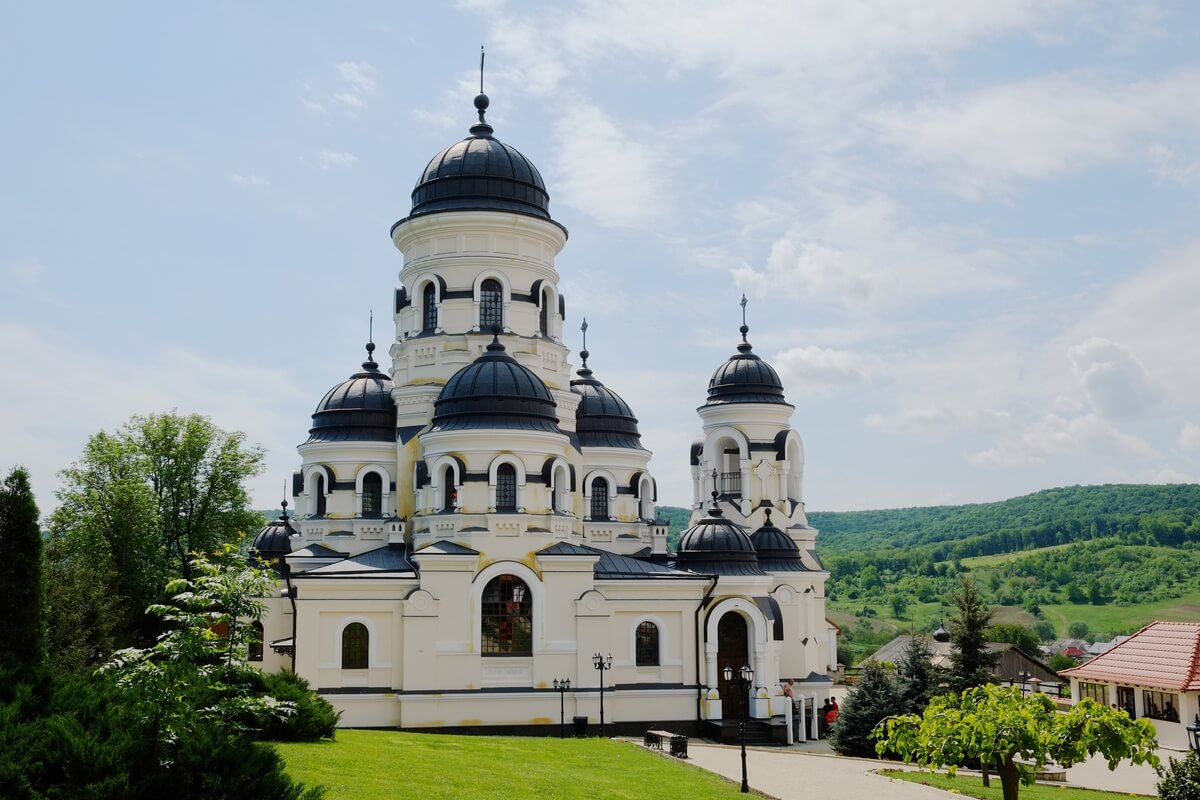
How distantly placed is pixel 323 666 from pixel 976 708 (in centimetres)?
1852

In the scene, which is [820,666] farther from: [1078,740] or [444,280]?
[1078,740]

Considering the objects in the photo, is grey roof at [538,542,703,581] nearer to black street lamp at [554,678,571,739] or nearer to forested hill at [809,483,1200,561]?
black street lamp at [554,678,571,739]

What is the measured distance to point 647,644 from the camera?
1240 inches

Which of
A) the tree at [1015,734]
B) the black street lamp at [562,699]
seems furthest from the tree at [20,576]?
the black street lamp at [562,699]

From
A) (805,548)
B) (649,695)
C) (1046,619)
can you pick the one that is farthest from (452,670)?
(1046,619)

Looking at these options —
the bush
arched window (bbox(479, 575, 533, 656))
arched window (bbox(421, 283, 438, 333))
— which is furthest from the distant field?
the bush

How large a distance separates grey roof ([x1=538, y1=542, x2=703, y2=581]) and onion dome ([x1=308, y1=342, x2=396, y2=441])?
761 centimetres

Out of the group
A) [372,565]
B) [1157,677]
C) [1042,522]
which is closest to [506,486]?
[372,565]

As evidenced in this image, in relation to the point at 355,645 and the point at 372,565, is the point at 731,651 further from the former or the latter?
the point at 355,645

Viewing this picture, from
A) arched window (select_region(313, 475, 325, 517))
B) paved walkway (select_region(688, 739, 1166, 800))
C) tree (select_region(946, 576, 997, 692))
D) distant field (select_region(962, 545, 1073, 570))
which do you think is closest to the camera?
paved walkway (select_region(688, 739, 1166, 800))

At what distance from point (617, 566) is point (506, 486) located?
440 centimetres

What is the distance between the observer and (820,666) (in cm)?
3594

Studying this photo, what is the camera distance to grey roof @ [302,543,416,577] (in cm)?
2950

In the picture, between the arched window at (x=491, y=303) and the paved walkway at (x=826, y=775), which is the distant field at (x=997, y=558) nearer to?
the paved walkway at (x=826, y=775)
